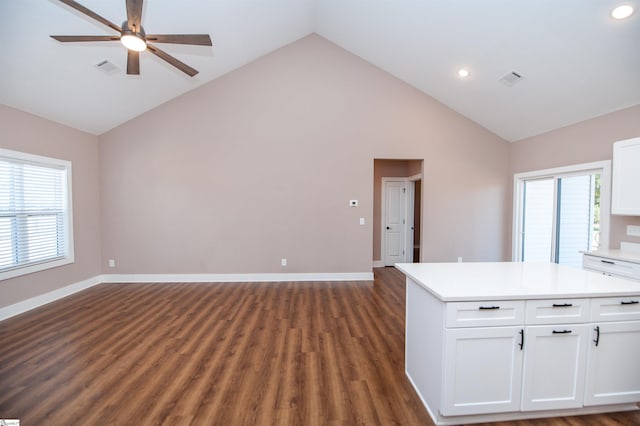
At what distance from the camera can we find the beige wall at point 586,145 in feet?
10.8

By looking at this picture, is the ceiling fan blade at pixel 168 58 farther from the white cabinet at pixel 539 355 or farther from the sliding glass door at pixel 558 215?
the sliding glass door at pixel 558 215

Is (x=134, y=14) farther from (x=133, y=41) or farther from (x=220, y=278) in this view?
(x=220, y=278)

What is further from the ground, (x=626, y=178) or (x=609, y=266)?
(x=626, y=178)

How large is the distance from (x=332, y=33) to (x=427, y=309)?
15.8 ft

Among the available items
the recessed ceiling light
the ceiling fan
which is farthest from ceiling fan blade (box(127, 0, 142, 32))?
the recessed ceiling light

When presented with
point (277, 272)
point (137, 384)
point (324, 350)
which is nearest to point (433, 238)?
point (277, 272)

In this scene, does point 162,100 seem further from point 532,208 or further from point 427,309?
point 532,208

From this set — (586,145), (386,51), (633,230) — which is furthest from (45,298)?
(586,145)

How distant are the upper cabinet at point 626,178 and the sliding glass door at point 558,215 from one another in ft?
1.22

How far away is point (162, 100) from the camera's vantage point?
4781mm

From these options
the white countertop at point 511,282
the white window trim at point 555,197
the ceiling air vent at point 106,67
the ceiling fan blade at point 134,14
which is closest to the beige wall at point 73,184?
the ceiling air vent at point 106,67

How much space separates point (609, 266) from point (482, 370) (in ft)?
8.32

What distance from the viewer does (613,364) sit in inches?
70.6

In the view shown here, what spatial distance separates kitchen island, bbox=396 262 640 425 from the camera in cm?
168
